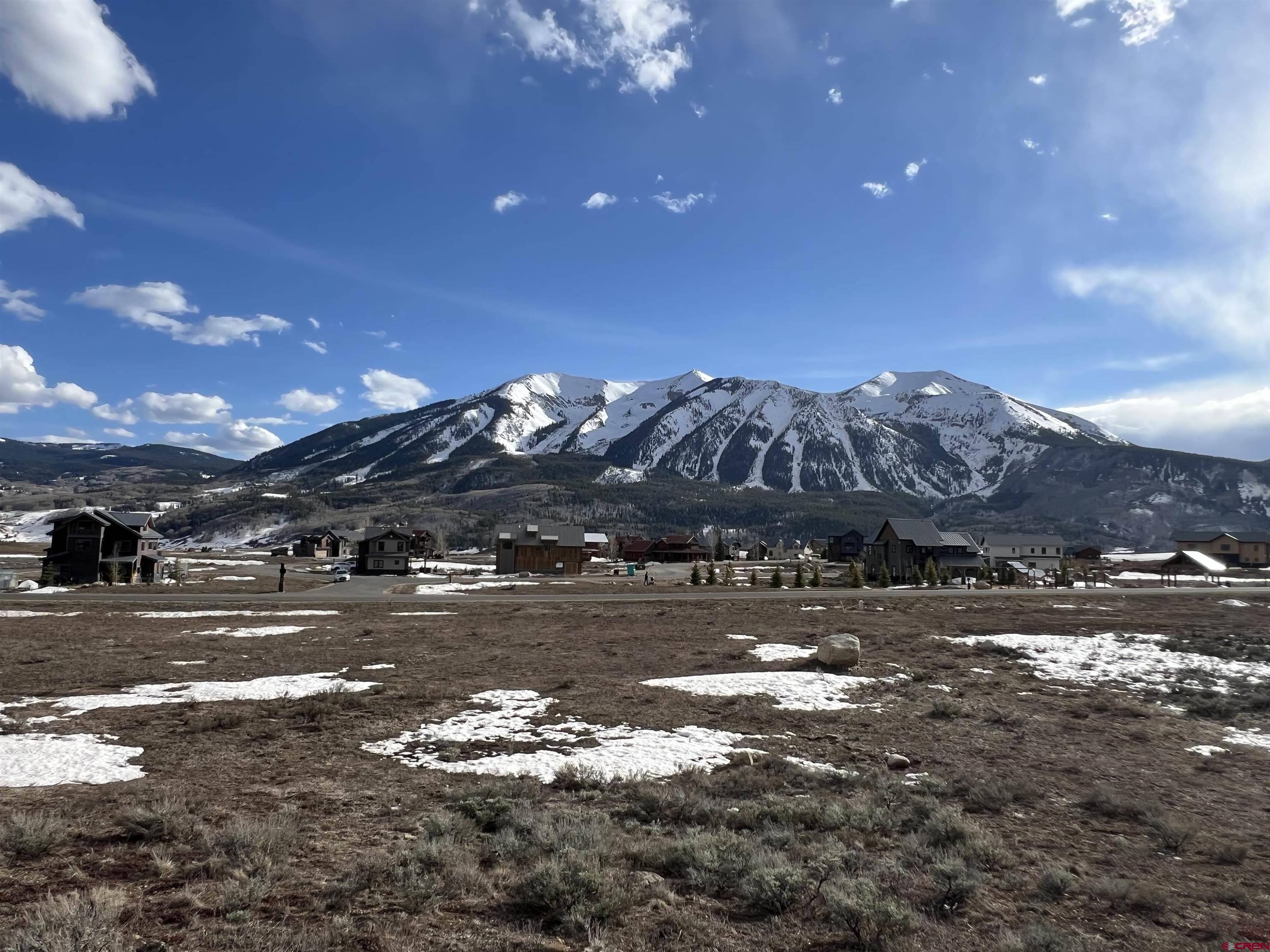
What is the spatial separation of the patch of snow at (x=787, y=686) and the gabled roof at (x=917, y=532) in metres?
66.1

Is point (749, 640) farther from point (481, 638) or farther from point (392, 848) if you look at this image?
point (392, 848)

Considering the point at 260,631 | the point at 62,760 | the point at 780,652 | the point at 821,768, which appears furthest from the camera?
the point at 260,631

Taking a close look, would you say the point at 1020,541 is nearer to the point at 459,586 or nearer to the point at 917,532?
the point at 917,532

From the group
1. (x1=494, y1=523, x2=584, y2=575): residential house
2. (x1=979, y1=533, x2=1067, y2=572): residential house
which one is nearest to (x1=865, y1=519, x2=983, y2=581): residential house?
(x1=979, y1=533, x2=1067, y2=572): residential house

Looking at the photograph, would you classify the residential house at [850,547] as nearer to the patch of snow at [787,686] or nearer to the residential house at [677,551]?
the residential house at [677,551]

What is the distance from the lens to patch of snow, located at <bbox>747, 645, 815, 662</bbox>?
79.6ft

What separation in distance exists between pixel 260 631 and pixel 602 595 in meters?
27.4

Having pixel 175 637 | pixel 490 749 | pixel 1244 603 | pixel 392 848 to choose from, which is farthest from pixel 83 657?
pixel 1244 603

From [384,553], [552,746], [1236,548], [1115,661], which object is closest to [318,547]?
[384,553]

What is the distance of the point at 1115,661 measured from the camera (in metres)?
24.4

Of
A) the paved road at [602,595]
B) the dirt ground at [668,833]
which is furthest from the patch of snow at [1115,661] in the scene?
the paved road at [602,595]

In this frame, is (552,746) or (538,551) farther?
(538,551)

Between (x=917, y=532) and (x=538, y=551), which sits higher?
(x=917, y=532)

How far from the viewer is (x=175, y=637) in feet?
92.5
